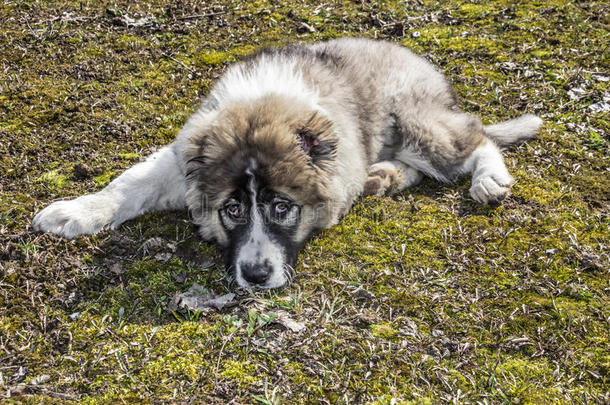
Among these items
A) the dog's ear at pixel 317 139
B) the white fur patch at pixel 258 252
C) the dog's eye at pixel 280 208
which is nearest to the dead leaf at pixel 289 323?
the white fur patch at pixel 258 252

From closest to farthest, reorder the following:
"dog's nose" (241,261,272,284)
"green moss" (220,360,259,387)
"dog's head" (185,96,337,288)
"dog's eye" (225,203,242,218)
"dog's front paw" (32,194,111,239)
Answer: "green moss" (220,360,259,387), "dog's nose" (241,261,272,284), "dog's head" (185,96,337,288), "dog's eye" (225,203,242,218), "dog's front paw" (32,194,111,239)

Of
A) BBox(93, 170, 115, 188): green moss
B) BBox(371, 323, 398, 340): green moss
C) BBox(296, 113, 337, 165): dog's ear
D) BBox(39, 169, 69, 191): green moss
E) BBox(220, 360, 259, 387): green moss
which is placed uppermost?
BBox(296, 113, 337, 165): dog's ear

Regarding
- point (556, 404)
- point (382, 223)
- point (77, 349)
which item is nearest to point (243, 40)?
point (382, 223)

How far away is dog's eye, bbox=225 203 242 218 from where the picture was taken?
10.6 ft

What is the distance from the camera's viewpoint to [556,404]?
247cm

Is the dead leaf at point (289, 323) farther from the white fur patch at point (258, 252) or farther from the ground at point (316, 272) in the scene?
the white fur patch at point (258, 252)

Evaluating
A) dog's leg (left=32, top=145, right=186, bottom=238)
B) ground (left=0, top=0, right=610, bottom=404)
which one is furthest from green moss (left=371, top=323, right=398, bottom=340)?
dog's leg (left=32, top=145, right=186, bottom=238)

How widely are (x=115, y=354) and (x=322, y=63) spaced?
8.62 feet

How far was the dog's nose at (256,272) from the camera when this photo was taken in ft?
9.79

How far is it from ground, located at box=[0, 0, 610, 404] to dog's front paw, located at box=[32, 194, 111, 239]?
84mm

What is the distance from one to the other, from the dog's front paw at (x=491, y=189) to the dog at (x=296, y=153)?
0.03ft

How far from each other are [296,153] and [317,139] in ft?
0.63

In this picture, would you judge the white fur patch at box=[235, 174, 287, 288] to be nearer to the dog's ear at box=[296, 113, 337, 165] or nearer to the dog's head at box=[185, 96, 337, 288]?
the dog's head at box=[185, 96, 337, 288]

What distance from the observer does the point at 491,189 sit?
3836 mm
